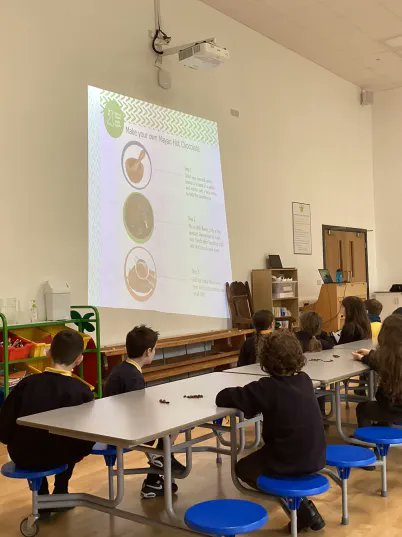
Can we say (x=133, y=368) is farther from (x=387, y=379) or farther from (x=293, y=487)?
(x=387, y=379)

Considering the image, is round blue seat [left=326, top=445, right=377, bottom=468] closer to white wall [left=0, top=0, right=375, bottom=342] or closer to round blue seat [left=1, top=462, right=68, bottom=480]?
round blue seat [left=1, top=462, right=68, bottom=480]

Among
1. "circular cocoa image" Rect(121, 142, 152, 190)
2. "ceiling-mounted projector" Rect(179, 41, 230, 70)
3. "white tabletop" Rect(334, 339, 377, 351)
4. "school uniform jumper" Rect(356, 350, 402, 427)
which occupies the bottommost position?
"school uniform jumper" Rect(356, 350, 402, 427)

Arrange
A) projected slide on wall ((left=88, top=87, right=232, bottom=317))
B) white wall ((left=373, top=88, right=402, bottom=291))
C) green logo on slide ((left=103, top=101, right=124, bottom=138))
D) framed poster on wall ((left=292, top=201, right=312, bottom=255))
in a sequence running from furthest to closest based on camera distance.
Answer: white wall ((left=373, top=88, right=402, bottom=291))
framed poster on wall ((left=292, top=201, right=312, bottom=255))
green logo on slide ((left=103, top=101, right=124, bottom=138))
projected slide on wall ((left=88, top=87, right=232, bottom=317))

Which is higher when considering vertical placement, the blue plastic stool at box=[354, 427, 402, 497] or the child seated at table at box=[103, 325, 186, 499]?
the child seated at table at box=[103, 325, 186, 499]

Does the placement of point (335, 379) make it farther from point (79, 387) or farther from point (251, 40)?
point (251, 40)

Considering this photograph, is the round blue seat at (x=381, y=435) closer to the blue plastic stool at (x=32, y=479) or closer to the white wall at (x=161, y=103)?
the blue plastic stool at (x=32, y=479)

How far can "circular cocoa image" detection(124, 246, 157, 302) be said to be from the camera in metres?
5.88

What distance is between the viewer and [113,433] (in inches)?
86.4

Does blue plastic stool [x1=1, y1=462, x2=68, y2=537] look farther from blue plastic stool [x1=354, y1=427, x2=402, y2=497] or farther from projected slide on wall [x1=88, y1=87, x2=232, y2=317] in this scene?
projected slide on wall [x1=88, y1=87, x2=232, y2=317]

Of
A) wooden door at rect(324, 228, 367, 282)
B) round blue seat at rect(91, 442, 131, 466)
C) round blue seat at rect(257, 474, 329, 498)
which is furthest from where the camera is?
wooden door at rect(324, 228, 367, 282)

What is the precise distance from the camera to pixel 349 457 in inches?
110

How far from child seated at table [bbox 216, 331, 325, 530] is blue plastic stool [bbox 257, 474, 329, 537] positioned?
0.03 meters

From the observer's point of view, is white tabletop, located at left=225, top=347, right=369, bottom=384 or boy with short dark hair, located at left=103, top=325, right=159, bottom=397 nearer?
boy with short dark hair, located at left=103, top=325, right=159, bottom=397

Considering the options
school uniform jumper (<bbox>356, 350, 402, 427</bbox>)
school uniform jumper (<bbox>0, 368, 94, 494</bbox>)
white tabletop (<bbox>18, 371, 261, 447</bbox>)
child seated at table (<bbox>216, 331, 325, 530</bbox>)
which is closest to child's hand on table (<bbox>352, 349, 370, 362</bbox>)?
school uniform jumper (<bbox>356, 350, 402, 427</bbox>)
